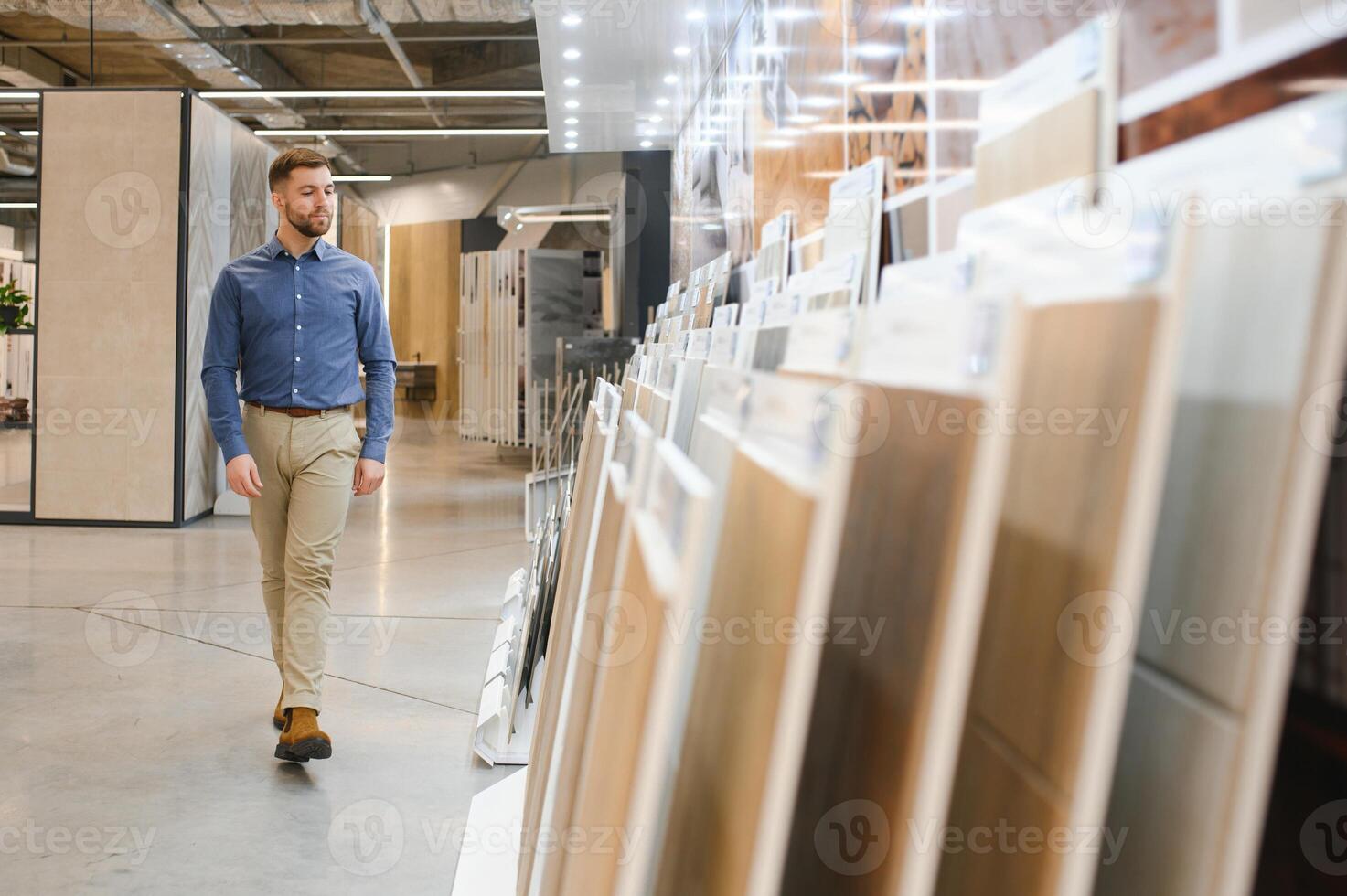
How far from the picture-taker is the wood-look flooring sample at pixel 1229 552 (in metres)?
0.67

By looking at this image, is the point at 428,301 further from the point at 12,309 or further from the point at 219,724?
the point at 219,724

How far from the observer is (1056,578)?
792mm

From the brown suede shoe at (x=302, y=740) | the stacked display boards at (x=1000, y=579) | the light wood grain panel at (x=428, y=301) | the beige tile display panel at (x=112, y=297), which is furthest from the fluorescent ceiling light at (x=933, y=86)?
the light wood grain panel at (x=428, y=301)

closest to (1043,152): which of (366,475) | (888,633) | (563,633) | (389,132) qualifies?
(888,633)

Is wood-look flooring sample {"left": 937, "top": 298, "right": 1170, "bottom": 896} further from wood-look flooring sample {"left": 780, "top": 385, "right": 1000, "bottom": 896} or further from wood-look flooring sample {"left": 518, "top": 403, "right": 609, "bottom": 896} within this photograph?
wood-look flooring sample {"left": 518, "top": 403, "right": 609, "bottom": 896}

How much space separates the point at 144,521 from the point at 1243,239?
6888 millimetres

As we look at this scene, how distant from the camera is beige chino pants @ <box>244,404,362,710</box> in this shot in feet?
9.22

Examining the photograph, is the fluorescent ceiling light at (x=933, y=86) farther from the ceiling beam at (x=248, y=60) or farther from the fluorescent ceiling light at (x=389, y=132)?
the fluorescent ceiling light at (x=389, y=132)

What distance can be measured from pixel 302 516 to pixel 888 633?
91.7 inches

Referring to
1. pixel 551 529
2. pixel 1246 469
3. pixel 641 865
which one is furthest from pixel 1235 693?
pixel 551 529

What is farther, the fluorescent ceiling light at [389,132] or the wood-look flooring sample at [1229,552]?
the fluorescent ceiling light at [389,132]

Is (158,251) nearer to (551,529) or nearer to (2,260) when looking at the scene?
(551,529)

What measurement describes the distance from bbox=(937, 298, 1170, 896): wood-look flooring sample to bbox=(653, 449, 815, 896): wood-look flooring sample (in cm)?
20

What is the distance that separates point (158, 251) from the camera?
21.3 feet
